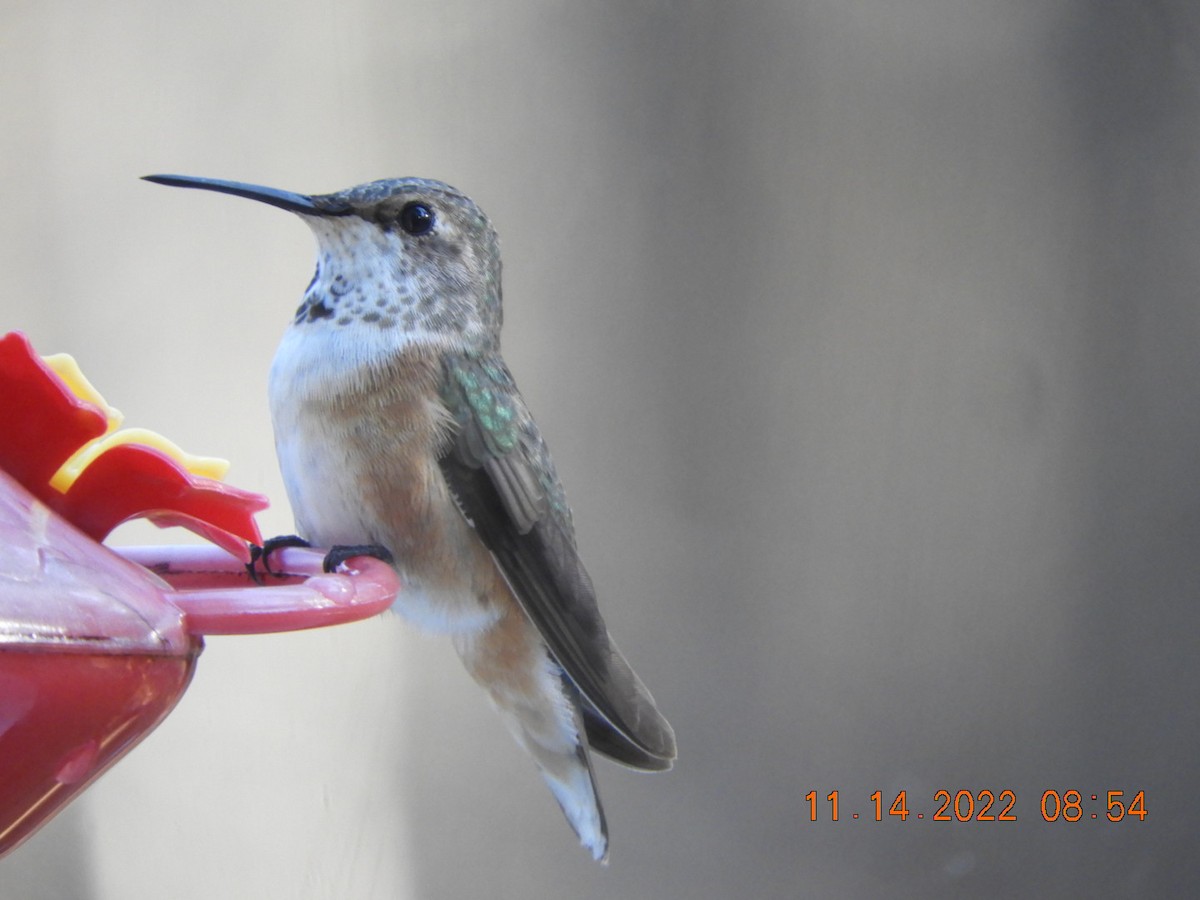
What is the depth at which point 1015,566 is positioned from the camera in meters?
1.93

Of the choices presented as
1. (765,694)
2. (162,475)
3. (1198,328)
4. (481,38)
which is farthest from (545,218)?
(162,475)

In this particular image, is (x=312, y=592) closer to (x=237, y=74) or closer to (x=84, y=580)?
(x=84, y=580)

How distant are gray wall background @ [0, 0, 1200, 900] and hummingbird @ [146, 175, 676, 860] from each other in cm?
64

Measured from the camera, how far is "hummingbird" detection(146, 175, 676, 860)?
1.08 metres

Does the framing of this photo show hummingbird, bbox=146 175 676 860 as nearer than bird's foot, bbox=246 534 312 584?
No

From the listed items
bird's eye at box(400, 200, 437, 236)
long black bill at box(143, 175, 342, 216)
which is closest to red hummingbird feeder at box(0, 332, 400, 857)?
long black bill at box(143, 175, 342, 216)

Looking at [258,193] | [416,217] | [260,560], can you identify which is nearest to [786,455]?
[416,217]

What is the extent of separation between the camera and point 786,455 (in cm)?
193

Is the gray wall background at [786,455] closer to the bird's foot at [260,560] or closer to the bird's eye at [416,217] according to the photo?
the bird's eye at [416,217]

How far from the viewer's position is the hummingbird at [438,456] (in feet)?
3.55

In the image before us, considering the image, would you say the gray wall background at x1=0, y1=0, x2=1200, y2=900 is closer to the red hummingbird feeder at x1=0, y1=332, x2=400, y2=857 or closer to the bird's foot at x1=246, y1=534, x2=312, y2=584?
the bird's foot at x1=246, y1=534, x2=312, y2=584

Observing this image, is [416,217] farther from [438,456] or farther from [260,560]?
[260,560]

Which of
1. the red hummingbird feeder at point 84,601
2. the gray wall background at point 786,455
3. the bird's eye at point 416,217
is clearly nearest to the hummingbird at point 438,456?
the bird's eye at point 416,217

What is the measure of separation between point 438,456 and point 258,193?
0.95 ft
